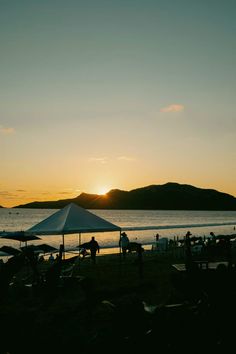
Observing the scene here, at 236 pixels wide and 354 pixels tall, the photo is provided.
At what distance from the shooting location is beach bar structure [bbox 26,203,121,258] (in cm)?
1149

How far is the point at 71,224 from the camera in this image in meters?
11.8

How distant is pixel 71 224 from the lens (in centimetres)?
1177

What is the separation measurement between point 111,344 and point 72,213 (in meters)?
10.4

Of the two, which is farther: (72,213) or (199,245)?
(199,245)

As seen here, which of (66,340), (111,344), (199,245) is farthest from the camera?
(199,245)

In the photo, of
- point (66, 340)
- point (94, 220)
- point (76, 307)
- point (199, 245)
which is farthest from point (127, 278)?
point (199, 245)

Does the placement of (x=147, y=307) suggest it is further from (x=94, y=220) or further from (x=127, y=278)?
(x=127, y=278)

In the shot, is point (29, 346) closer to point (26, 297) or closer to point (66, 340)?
point (66, 340)

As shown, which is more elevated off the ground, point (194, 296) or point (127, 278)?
point (194, 296)

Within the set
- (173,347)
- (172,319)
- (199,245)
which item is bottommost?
(199,245)

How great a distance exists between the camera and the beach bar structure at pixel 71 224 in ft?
37.7

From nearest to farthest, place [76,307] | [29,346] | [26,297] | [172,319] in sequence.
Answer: [172,319], [29,346], [76,307], [26,297]

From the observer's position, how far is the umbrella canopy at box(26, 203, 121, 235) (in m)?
11.5

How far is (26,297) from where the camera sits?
32.0ft
